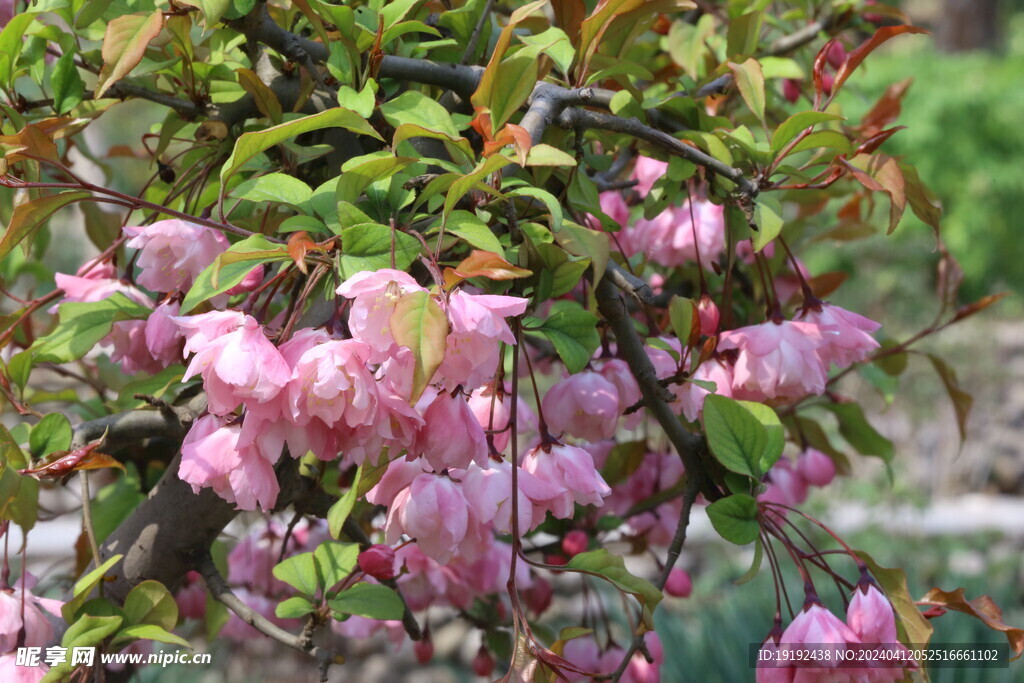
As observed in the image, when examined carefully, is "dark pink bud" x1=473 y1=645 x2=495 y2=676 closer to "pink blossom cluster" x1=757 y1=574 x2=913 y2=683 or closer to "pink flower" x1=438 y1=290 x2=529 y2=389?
"pink blossom cluster" x1=757 y1=574 x2=913 y2=683

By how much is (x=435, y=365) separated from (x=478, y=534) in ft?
0.72

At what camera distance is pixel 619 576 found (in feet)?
2.17

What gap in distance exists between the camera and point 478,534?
24.7 inches

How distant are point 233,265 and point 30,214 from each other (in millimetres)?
133

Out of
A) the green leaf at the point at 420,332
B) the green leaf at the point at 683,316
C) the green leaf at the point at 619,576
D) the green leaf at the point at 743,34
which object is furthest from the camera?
the green leaf at the point at 743,34

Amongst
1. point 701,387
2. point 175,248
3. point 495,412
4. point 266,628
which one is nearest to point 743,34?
point 701,387

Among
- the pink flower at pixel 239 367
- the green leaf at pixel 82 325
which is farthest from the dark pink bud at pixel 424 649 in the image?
the pink flower at pixel 239 367

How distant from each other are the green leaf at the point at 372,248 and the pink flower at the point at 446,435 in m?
0.08

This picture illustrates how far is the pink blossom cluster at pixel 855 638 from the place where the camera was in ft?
2.21

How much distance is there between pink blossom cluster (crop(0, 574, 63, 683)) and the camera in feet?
2.18

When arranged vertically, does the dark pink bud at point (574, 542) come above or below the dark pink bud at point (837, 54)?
below

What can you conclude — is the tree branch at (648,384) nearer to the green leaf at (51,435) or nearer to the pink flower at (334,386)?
the pink flower at (334,386)

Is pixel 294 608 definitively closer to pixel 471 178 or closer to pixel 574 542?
pixel 574 542

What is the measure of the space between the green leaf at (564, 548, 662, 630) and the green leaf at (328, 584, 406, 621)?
0.17m
